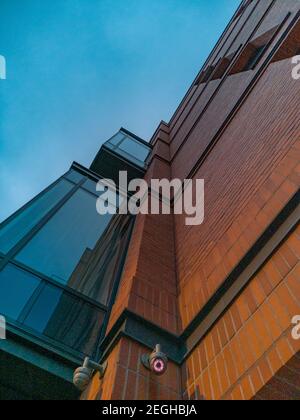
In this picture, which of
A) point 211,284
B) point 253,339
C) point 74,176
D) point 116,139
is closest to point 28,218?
point 74,176

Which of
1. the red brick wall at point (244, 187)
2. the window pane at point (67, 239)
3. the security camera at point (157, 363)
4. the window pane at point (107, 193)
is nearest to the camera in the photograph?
the security camera at point (157, 363)

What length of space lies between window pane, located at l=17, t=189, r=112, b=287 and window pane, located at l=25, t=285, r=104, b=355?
0.88 feet

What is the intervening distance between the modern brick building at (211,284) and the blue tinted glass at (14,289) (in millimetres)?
58

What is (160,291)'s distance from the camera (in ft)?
10.6

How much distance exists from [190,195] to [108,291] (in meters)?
2.20

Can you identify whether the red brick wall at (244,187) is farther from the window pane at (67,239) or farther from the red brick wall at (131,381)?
the window pane at (67,239)

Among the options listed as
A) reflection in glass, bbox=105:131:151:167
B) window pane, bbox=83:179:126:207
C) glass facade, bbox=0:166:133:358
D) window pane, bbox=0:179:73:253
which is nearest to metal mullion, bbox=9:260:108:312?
glass facade, bbox=0:166:133:358

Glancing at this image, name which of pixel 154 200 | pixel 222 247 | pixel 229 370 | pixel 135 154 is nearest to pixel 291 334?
pixel 229 370

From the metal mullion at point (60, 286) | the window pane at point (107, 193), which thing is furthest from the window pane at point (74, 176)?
the metal mullion at point (60, 286)

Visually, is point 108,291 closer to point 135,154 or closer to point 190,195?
point 190,195

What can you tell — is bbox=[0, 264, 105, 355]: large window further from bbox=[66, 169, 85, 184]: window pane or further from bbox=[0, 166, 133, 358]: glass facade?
bbox=[66, 169, 85, 184]: window pane

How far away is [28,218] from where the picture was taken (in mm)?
4312

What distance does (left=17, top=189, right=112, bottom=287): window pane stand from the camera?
3.66 meters

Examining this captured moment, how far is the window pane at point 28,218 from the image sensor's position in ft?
12.2
